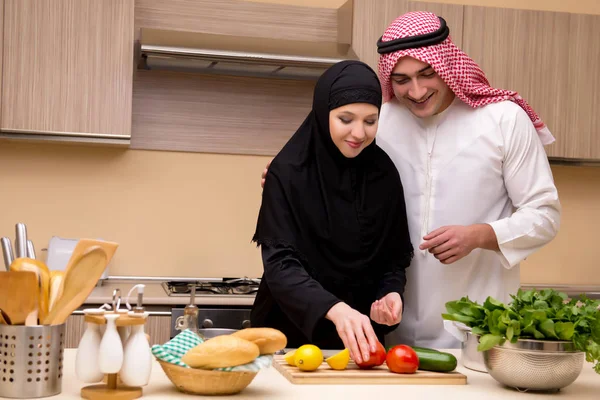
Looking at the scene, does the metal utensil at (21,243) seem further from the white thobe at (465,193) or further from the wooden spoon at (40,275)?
the white thobe at (465,193)

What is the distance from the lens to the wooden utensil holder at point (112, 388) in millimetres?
1254

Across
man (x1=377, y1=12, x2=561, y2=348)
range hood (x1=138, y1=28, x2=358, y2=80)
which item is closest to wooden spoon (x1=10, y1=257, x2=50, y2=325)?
man (x1=377, y1=12, x2=561, y2=348)

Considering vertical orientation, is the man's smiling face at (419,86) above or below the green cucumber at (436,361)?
above

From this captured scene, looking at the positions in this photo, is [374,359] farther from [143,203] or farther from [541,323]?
[143,203]

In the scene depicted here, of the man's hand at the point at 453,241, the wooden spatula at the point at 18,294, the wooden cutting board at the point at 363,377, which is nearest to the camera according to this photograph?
the wooden spatula at the point at 18,294

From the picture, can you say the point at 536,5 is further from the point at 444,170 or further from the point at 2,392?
the point at 2,392

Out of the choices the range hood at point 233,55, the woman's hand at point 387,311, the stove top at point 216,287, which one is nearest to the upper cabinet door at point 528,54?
the range hood at point 233,55

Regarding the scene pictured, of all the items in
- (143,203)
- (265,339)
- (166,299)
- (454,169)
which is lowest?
(166,299)

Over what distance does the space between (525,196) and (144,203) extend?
1.79 meters

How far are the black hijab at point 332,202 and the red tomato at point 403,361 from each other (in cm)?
41

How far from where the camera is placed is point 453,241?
1.97m

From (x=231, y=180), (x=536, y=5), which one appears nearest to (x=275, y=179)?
(x=231, y=180)

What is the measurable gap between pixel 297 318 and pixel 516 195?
0.77 metres

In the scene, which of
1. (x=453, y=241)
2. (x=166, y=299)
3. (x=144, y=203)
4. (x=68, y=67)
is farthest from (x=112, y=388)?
(x=144, y=203)
